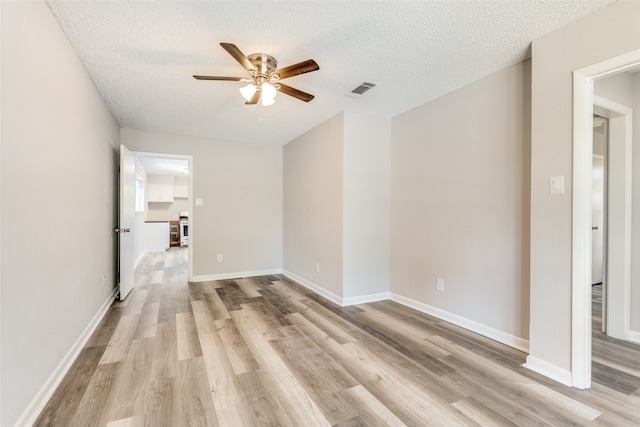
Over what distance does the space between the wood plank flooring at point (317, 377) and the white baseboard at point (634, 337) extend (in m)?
0.16

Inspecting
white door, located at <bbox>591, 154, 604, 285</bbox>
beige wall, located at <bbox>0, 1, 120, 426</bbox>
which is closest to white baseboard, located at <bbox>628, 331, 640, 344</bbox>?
white door, located at <bbox>591, 154, 604, 285</bbox>

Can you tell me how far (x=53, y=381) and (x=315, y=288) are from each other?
2.76 metres

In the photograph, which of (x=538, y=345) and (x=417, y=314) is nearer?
(x=538, y=345)

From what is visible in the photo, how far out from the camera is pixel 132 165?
4.06 metres

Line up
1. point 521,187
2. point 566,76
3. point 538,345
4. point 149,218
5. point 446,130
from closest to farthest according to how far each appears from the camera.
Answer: point 566,76
point 538,345
point 521,187
point 446,130
point 149,218

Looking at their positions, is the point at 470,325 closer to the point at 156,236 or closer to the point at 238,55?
the point at 238,55

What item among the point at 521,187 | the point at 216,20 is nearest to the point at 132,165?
the point at 216,20

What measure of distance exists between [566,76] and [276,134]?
348 centimetres

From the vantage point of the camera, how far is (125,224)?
12.1 feet

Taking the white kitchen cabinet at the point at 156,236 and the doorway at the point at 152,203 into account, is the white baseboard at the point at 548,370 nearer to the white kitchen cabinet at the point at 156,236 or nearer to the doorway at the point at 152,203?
the doorway at the point at 152,203

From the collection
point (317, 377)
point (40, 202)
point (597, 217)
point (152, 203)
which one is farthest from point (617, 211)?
point (152, 203)

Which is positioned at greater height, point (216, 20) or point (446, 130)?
point (216, 20)

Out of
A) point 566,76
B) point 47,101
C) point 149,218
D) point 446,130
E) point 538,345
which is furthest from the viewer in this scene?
point 149,218

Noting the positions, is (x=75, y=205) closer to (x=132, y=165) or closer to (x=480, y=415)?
(x=132, y=165)
